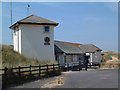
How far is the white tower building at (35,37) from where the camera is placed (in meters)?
26.9

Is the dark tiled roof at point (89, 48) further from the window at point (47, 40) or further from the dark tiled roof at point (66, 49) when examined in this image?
the window at point (47, 40)

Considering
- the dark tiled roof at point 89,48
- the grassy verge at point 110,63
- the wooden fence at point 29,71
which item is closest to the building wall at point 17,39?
the wooden fence at point 29,71

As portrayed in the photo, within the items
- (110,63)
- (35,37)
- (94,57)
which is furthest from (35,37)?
(110,63)

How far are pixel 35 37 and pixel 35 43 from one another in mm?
843

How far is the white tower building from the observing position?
26938 mm

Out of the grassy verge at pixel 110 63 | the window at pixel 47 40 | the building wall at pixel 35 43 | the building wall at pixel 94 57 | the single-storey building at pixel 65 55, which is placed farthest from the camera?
the building wall at pixel 94 57

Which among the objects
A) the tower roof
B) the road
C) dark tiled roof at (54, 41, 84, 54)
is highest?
the tower roof

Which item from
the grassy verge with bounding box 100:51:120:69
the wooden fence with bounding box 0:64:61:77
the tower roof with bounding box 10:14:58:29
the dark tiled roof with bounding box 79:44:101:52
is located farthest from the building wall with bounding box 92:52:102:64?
the wooden fence with bounding box 0:64:61:77

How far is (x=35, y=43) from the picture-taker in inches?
1083

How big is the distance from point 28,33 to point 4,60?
7.82 meters

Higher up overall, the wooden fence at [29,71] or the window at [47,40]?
the window at [47,40]

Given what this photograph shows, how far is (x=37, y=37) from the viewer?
90.7ft

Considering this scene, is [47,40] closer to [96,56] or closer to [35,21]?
[35,21]

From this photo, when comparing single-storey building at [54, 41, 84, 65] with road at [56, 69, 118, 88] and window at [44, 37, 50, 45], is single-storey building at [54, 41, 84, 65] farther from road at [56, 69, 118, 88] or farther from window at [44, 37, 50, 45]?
road at [56, 69, 118, 88]
